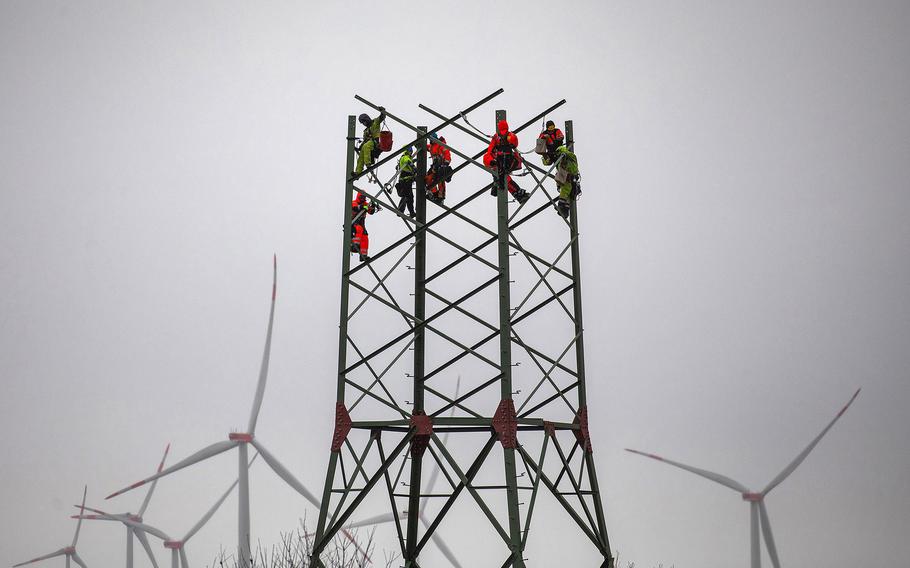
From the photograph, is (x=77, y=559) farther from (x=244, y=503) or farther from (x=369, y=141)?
(x=369, y=141)

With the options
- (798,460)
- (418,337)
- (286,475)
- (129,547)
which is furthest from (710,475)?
(129,547)

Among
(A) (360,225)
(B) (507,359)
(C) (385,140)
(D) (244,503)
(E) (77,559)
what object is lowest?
(E) (77,559)

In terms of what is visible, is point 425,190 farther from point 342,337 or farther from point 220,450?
point 220,450

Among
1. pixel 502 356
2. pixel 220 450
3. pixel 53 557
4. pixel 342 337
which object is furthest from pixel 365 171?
pixel 53 557

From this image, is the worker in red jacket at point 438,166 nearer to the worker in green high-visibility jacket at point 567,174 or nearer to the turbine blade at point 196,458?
the worker in green high-visibility jacket at point 567,174

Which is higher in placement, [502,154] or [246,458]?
[502,154]

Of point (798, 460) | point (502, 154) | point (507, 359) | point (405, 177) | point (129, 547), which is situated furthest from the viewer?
point (129, 547)

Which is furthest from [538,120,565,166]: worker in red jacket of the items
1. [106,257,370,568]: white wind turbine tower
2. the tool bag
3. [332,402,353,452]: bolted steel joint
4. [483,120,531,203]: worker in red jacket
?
[106,257,370,568]: white wind turbine tower
